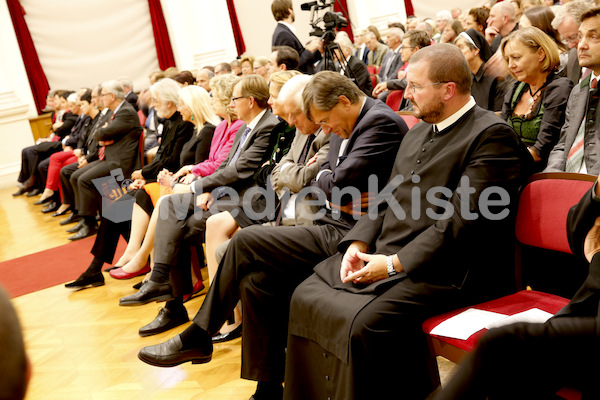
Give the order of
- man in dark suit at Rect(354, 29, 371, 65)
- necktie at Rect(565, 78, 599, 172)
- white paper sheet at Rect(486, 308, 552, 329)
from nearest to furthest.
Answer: white paper sheet at Rect(486, 308, 552, 329), necktie at Rect(565, 78, 599, 172), man in dark suit at Rect(354, 29, 371, 65)

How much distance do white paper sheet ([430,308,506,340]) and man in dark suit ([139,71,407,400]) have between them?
81 cm

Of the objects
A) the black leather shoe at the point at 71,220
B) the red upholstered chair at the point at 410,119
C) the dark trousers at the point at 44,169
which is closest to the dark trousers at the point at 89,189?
the black leather shoe at the point at 71,220

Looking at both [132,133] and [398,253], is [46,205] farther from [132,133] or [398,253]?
[398,253]

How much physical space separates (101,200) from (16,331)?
538 cm

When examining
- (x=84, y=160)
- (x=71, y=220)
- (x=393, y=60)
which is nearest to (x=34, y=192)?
(x=71, y=220)

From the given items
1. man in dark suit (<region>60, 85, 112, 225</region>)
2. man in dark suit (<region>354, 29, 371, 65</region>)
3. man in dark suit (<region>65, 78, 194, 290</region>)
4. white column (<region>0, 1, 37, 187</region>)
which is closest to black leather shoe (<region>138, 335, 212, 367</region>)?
man in dark suit (<region>65, 78, 194, 290</region>)

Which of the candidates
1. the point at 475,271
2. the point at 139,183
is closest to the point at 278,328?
the point at 475,271

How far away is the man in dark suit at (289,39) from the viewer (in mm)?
5719

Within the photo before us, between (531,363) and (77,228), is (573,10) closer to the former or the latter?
(531,363)

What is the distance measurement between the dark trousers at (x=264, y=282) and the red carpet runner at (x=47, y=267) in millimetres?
2613

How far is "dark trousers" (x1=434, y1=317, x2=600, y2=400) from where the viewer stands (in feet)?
3.71

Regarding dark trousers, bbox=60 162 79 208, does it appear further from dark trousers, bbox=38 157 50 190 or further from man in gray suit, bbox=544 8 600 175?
man in gray suit, bbox=544 8 600 175

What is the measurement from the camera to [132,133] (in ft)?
18.6

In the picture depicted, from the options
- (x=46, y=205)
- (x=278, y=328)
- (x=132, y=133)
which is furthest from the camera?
(x=46, y=205)
